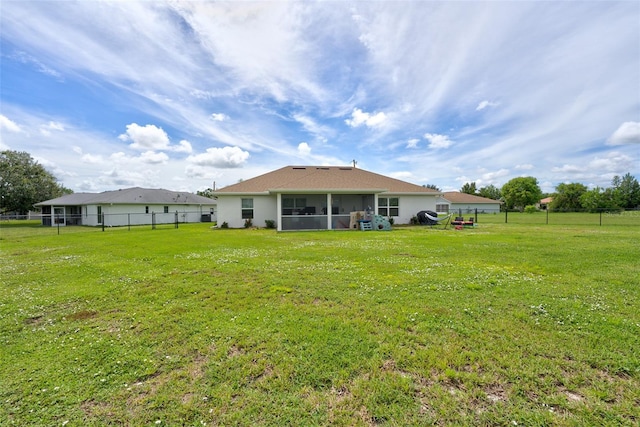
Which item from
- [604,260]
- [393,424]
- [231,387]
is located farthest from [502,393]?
[604,260]

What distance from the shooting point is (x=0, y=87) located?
1185cm

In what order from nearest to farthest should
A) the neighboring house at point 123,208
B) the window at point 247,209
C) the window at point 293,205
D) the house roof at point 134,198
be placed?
1. the window at point 293,205
2. the window at point 247,209
3. the neighboring house at point 123,208
4. the house roof at point 134,198

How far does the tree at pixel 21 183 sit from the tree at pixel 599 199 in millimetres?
87107

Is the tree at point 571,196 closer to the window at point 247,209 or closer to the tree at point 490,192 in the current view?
the tree at point 490,192

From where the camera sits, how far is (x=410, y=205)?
2147cm

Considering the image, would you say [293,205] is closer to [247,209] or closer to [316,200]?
[316,200]

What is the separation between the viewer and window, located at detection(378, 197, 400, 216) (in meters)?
21.0

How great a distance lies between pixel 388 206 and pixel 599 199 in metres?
61.3

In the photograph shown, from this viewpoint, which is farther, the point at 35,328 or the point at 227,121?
the point at 227,121

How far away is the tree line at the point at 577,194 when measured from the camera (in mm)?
54950

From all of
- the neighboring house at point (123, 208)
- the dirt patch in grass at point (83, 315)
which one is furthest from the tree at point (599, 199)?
the dirt patch in grass at point (83, 315)

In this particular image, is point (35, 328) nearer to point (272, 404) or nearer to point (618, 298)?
point (272, 404)

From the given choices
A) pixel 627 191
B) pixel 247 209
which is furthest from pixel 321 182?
pixel 627 191

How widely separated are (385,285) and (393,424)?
3528 mm
